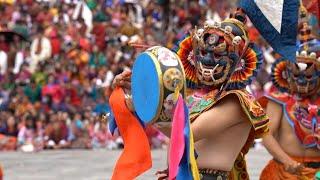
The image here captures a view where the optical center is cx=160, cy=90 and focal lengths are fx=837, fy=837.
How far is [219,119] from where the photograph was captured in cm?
443

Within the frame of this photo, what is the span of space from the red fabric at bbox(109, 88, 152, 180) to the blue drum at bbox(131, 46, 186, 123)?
0.40 meters

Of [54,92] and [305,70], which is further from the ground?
[305,70]

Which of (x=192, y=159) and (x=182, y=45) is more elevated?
(x=182, y=45)

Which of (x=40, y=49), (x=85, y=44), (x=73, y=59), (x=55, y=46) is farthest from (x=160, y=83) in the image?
(x=85, y=44)

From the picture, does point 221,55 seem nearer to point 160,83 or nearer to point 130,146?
point 130,146

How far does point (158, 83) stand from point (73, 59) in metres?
13.5

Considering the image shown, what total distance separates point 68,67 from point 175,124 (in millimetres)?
13115

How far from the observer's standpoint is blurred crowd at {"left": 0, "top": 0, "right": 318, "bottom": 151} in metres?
14.7

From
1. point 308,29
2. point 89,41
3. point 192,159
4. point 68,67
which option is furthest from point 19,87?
point 192,159

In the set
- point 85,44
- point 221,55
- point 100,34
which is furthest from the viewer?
point 100,34

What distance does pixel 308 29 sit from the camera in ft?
20.8

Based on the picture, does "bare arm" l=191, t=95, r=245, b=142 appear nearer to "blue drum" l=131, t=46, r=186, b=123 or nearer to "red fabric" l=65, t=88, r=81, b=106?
"blue drum" l=131, t=46, r=186, b=123

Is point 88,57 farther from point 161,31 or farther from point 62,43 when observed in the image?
point 161,31

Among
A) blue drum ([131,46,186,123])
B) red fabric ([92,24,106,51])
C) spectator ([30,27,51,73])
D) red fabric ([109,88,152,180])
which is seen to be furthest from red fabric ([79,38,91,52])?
blue drum ([131,46,186,123])
